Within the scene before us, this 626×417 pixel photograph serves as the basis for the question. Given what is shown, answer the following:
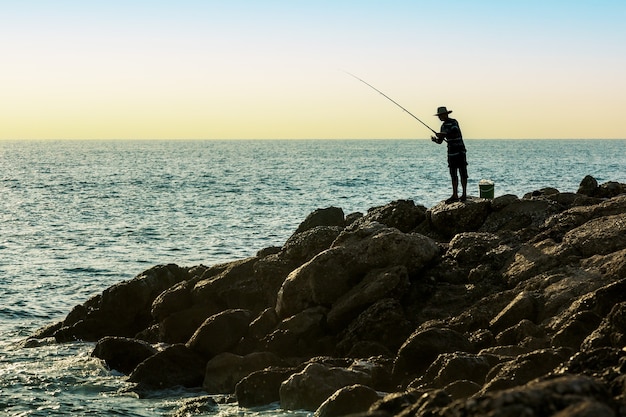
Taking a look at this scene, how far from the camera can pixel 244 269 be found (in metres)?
16.8

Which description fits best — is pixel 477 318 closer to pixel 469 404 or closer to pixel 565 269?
pixel 565 269

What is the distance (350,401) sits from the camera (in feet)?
32.9

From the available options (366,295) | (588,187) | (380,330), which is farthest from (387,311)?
(588,187)

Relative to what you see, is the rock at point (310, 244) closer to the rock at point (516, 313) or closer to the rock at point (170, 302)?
the rock at point (170, 302)

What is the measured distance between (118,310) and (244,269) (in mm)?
2838

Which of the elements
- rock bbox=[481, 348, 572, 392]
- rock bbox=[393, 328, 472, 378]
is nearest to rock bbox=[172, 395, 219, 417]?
rock bbox=[393, 328, 472, 378]

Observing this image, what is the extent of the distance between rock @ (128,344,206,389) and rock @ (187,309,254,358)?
0.36 meters

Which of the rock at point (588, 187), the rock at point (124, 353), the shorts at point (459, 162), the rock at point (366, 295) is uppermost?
the shorts at point (459, 162)

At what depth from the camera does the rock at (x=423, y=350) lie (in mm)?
11656

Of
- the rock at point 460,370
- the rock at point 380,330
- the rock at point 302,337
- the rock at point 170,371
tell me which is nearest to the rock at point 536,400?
the rock at point 460,370

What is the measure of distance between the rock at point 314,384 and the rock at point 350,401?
85 centimetres

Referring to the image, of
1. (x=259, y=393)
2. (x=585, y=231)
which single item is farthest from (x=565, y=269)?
(x=259, y=393)

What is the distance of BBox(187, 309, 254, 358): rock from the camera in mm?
14055

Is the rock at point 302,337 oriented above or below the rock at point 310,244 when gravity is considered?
below
